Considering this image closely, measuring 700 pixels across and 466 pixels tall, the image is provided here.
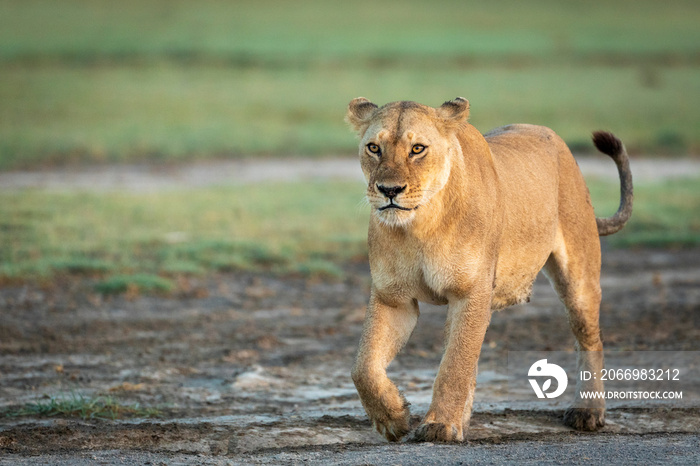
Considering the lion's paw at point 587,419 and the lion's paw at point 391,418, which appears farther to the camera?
the lion's paw at point 587,419

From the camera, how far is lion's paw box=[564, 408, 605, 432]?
548 centimetres

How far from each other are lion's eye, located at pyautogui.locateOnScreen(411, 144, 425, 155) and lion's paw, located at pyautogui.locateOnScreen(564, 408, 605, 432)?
5.77 ft

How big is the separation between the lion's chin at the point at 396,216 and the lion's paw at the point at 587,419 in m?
1.62

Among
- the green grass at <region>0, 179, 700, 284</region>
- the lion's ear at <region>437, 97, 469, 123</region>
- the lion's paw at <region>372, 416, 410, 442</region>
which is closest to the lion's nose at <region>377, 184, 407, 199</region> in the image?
the lion's ear at <region>437, 97, 469, 123</region>

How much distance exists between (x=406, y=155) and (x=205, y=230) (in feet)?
25.0

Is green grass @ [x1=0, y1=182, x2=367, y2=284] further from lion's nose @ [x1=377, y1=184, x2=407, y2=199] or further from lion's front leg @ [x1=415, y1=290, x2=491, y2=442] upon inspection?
lion's nose @ [x1=377, y1=184, x2=407, y2=199]

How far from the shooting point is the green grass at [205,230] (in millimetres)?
9930

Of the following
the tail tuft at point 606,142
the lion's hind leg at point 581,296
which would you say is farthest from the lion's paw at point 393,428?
the tail tuft at point 606,142

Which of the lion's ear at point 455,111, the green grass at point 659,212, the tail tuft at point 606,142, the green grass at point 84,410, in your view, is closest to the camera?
the lion's ear at point 455,111

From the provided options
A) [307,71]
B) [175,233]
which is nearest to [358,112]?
[175,233]

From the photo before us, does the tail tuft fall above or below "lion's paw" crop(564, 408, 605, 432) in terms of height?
above

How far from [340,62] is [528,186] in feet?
99.9

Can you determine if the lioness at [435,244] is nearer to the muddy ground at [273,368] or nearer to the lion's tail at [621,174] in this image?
the muddy ground at [273,368]

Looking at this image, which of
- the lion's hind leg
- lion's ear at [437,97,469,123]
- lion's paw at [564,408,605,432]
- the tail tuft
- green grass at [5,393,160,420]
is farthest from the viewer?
the tail tuft
